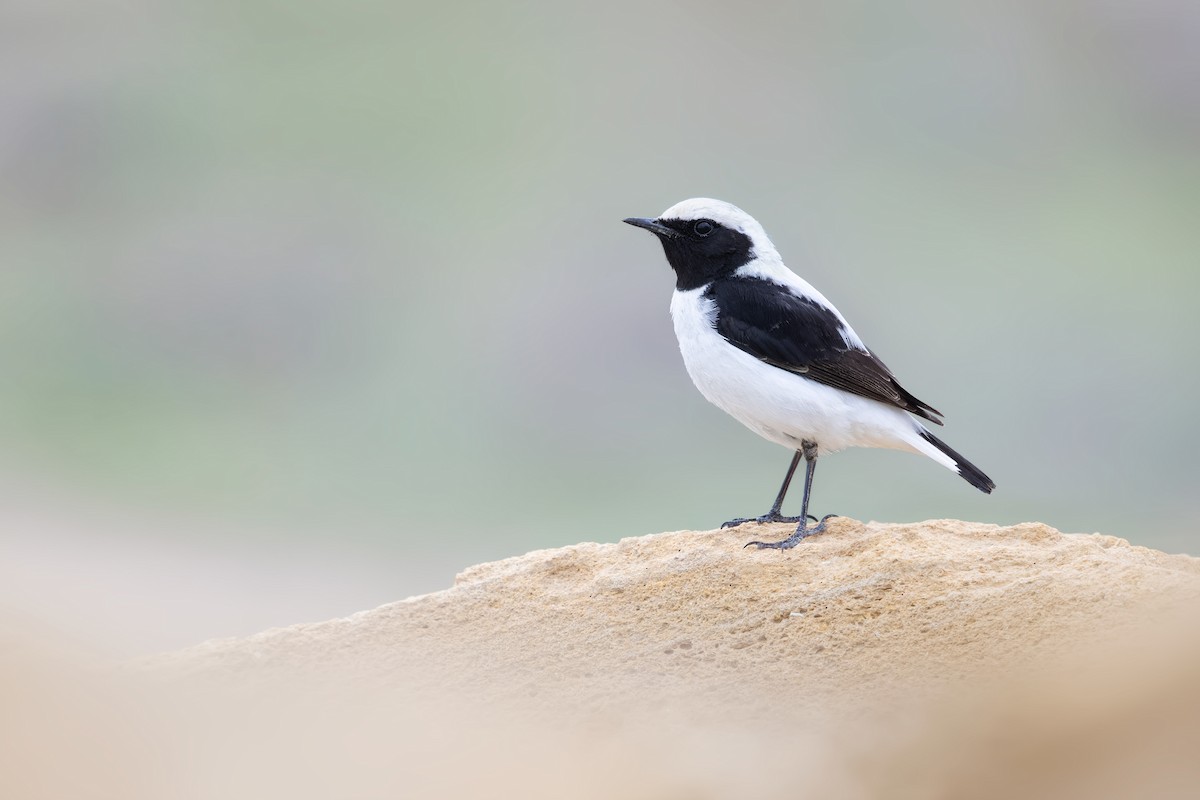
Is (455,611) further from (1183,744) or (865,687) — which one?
(1183,744)

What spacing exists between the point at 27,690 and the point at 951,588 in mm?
4886

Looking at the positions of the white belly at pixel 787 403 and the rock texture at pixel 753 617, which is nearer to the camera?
the rock texture at pixel 753 617

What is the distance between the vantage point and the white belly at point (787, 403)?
827cm

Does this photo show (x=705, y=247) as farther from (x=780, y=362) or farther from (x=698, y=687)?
(x=698, y=687)

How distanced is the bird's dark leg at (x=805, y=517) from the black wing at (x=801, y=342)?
518mm

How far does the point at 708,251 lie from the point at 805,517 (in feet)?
6.65

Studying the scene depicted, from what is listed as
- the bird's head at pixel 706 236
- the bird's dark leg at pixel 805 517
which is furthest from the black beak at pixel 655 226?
the bird's dark leg at pixel 805 517

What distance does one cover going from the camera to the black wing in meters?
8.31

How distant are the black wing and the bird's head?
331 millimetres

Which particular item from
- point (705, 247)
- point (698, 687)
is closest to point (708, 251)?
point (705, 247)

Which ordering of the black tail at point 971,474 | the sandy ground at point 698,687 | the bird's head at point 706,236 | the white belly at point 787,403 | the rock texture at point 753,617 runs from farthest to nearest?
the bird's head at point 706,236 < the white belly at point 787,403 < the black tail at point 971,474 < the rock texture at point 753,617 < the sandy ground at point 698,687

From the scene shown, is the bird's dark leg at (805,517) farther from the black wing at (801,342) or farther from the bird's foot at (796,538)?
the black wing at (801,342)

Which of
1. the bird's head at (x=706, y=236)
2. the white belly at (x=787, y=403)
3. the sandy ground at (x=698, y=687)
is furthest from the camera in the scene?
the bird's head at (x=706, y=236)

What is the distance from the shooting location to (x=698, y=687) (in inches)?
253
